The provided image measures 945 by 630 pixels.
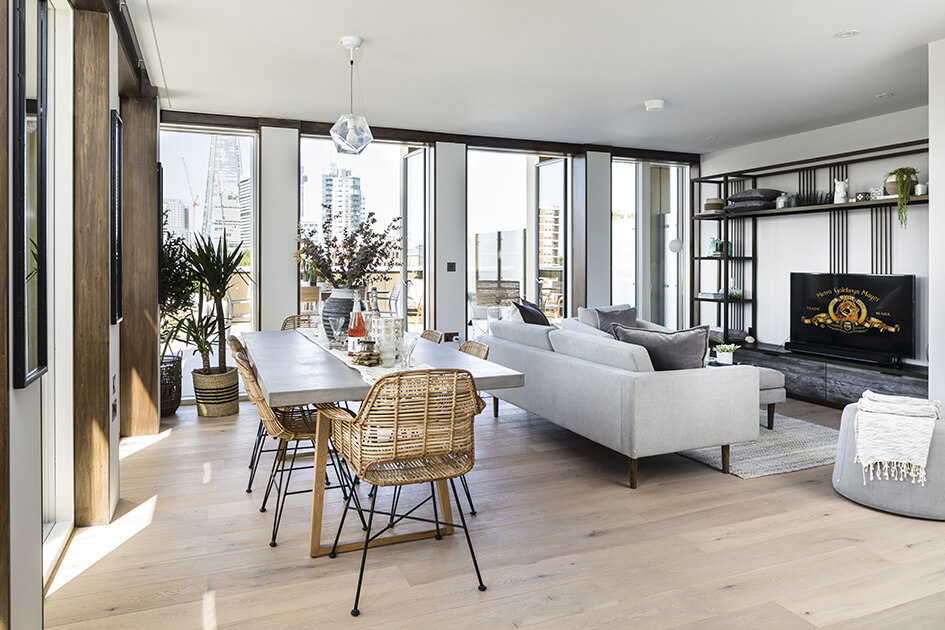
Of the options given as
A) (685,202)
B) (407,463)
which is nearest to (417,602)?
(407,463)

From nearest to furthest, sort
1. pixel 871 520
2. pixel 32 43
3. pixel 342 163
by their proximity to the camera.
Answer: pixel 32 43, pixel 871 520, pixel 342 163

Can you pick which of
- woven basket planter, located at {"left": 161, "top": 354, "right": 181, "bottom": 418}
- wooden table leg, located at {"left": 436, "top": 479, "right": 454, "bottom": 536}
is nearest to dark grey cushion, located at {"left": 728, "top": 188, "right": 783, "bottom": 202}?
wooden table leg, located at {"left": 436, "top": 479, "right": 454, "bottom": 536}

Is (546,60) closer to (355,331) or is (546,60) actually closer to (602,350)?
(602,350)

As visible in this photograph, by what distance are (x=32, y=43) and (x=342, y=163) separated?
4.41 m

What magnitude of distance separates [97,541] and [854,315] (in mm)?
5906

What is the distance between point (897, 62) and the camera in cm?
437

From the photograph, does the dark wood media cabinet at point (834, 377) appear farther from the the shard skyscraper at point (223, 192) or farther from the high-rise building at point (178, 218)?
the high-rise building at point (178, 218)

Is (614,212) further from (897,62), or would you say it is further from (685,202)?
(897,62)

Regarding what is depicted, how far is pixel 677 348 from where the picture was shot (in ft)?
12.5

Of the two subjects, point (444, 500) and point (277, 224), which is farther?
point (277, 224)

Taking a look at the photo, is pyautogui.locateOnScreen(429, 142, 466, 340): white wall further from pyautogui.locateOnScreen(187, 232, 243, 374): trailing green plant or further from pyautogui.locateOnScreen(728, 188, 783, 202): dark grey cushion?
pyautogui.locateOnScreen(728, 188, 783, 202): dark grey cushion

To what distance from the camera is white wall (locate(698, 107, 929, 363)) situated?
5.57 meters

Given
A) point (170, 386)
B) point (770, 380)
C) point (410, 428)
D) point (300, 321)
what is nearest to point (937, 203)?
point (770, 380)

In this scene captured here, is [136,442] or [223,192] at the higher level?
[223,192]
